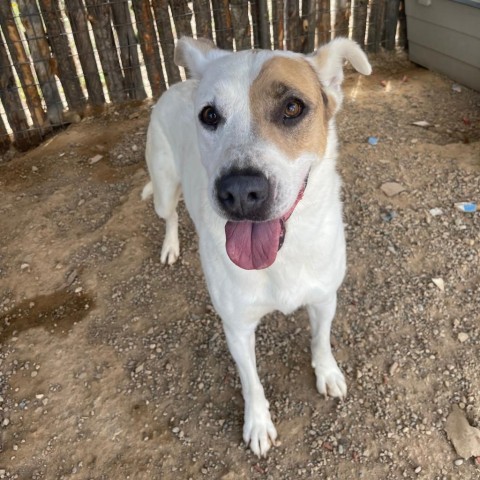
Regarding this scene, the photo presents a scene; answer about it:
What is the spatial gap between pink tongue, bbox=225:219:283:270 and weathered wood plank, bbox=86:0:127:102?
4268 mm

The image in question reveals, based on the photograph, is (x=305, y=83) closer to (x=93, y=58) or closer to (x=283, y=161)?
(x=283, y=161)

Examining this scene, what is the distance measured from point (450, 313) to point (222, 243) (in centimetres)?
188

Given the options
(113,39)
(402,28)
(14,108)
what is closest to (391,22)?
(402,28)

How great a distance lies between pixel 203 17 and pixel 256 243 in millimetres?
4231

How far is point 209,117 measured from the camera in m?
2.21

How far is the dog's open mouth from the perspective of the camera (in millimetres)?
2172

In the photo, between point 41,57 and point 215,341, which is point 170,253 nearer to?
point 215,341

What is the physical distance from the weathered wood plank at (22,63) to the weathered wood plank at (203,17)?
1.91m

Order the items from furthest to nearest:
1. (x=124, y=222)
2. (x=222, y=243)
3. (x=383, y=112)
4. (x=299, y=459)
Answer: (x=383, y=112) < (x=124, y=222) < (x=299, y=459) < (x=222, y=243)

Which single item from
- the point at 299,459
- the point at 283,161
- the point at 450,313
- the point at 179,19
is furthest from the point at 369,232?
the point at 179,19

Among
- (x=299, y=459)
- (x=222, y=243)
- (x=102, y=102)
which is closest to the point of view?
(x=222, y=243)

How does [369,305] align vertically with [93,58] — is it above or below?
below

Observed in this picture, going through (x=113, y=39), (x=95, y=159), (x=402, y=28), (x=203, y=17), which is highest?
(x=203, y=17)

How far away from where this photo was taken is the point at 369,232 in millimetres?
3973
